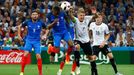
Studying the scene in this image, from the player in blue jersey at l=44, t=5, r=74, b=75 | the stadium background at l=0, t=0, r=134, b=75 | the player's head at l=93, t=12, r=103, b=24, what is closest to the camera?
the player's head at l=93, t=12, r=103, b=24

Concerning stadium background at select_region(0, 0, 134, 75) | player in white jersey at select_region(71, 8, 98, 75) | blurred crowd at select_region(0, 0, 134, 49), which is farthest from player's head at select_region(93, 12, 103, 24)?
blurred crowd at select_region(0, 0, 134, 49)

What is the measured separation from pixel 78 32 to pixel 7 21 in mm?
11847

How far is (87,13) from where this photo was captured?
89.8 ft

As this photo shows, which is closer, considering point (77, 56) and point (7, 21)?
point (77, 56)

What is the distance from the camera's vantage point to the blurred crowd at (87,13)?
84.9ft

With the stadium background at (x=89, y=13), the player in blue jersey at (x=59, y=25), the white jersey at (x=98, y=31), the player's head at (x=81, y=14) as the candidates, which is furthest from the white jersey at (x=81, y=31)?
the stadium background at (x=89, y=13)

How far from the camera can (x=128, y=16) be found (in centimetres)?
2834

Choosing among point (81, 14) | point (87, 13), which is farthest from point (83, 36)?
point (87, 13)

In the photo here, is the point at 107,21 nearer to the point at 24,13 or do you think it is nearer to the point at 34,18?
the point at 24,13

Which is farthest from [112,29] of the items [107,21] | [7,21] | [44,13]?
[7,21]

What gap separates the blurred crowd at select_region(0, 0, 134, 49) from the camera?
84.9 ft

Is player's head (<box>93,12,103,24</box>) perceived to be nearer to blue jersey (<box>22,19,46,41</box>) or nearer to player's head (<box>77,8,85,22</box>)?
player's head (<box>77,8,85,22</box>)

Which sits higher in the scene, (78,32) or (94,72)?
(78,32)

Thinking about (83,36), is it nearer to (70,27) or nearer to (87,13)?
(70,27)
